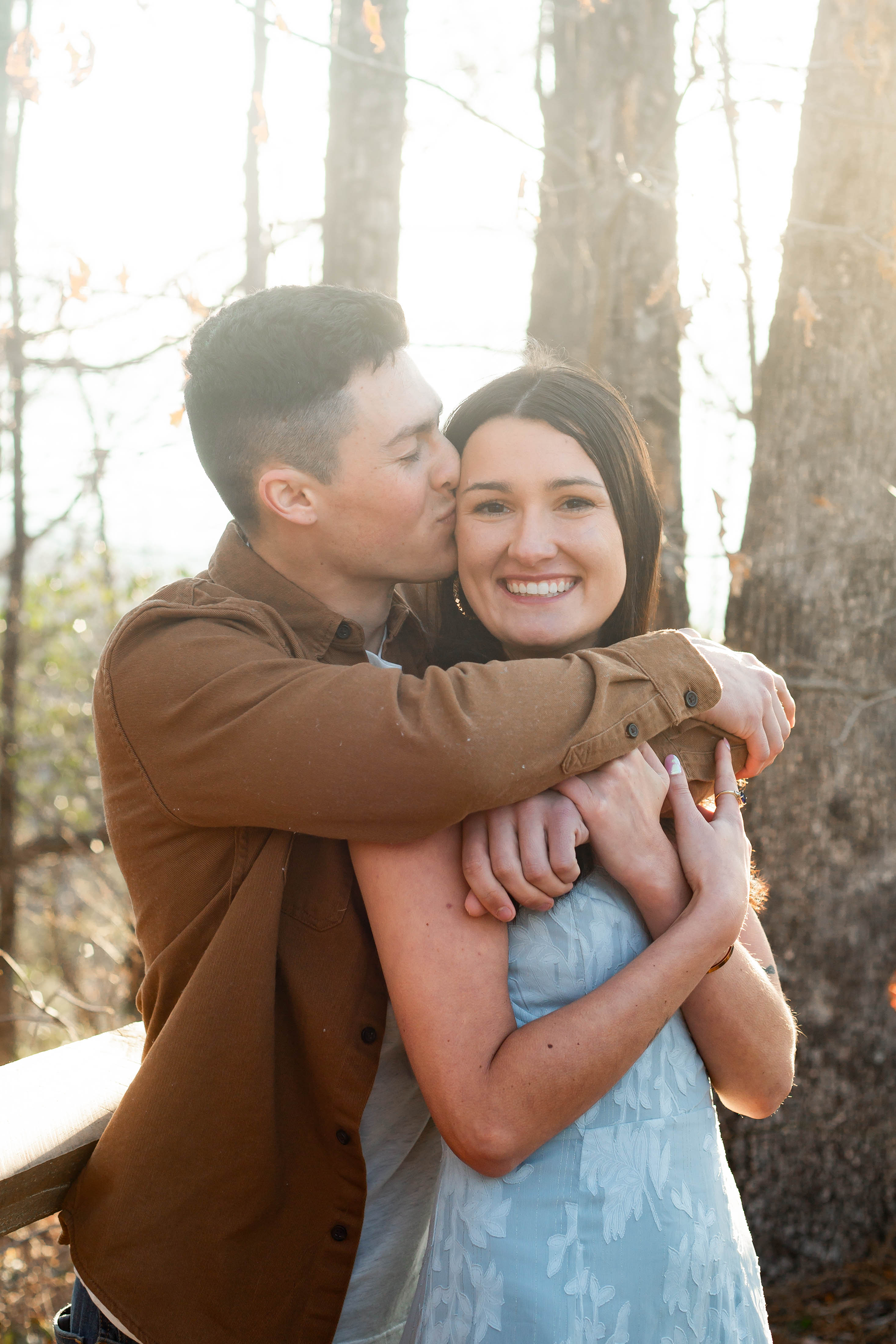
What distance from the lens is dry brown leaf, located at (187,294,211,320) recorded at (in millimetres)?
3766

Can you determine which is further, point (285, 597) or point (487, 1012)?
point (285, 597)

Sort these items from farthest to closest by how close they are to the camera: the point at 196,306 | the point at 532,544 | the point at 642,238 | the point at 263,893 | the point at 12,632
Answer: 1. the point at 12,632
2. the point at 196,306
3. the point at 642,238
4. the point at 532,544
5. the point at 263,893

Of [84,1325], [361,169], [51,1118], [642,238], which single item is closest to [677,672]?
[51,1118]

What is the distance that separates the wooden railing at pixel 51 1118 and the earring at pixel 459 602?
1084mm

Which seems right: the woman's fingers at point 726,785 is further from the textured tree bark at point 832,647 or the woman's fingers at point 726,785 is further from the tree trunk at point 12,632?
the tree trunk at point 12,632

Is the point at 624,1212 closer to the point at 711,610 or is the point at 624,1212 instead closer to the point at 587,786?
the point at 587,786

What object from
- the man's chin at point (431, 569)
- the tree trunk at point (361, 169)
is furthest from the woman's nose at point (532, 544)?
the tree trunk at point (361, 169)

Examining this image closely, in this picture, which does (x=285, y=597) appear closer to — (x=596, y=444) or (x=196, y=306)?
(x=596, y=444)

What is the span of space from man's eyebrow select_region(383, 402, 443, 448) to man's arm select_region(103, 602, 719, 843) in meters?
0.56

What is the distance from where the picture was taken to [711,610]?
611cm

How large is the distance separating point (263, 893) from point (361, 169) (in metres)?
2.94

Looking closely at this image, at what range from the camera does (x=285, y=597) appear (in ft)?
5.78

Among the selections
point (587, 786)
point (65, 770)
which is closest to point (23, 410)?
point (65, 770)

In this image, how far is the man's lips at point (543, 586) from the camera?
191 centimetres
